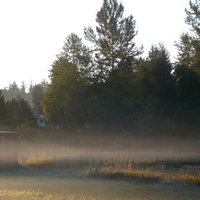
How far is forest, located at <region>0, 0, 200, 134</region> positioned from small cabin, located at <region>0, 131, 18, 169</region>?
20.4 meters

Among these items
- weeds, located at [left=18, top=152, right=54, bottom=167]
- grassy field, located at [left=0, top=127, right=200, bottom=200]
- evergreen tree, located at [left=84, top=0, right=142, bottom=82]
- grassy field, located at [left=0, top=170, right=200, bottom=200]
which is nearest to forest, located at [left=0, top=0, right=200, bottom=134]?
evergreen tree, located at [left=84, top=0, right=142, bottom=82]

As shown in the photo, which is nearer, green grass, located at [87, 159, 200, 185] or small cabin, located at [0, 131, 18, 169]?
green grass, located at [87, 159, 200, 185]

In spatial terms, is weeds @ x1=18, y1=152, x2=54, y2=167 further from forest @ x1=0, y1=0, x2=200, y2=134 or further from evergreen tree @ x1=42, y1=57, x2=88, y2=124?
evergreen tree @ x1=42, y1=57, x2=88, y2=124

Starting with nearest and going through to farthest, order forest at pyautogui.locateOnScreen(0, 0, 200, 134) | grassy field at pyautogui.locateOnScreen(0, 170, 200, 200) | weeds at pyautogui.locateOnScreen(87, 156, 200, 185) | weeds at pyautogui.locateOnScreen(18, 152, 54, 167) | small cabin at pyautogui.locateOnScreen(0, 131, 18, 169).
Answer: grassy field at pyautogui.locateOnScreen(0, 170, 200, 200)
weeds at pyautogui.locateOnScreen(87, 156, 200, 185)
weeds at pyautogui.locateOnScreen(18, 152, 54, 167)
small cabin at pyautogui.locateOnScreen(0, 131, 18, 169)
forest at pyautogui.locateOnScreen(0, 0, 200, 134)

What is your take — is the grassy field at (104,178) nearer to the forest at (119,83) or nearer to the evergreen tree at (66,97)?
the forest at (119,83)

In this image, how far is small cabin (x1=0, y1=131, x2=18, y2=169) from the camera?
29.2m

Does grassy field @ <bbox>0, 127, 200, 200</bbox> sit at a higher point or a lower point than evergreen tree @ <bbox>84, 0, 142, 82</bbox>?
lower

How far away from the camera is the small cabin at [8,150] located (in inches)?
1152

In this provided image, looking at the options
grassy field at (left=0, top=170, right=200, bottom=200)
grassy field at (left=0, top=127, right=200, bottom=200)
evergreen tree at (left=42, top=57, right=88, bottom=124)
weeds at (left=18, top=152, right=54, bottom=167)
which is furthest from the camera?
evergreen tree at (left=42, top=57, right=88, bottom=124)

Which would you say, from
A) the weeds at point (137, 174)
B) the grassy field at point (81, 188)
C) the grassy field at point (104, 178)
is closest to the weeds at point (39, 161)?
the grassy field at point (104, 178)

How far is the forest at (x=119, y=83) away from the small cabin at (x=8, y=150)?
20.4 meters

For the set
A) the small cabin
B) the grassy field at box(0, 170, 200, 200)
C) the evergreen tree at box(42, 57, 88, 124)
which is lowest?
the grassy field at box(0, 170, 200, 200)

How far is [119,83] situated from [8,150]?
25454 millimetres

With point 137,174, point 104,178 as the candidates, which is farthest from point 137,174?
point 104,178
